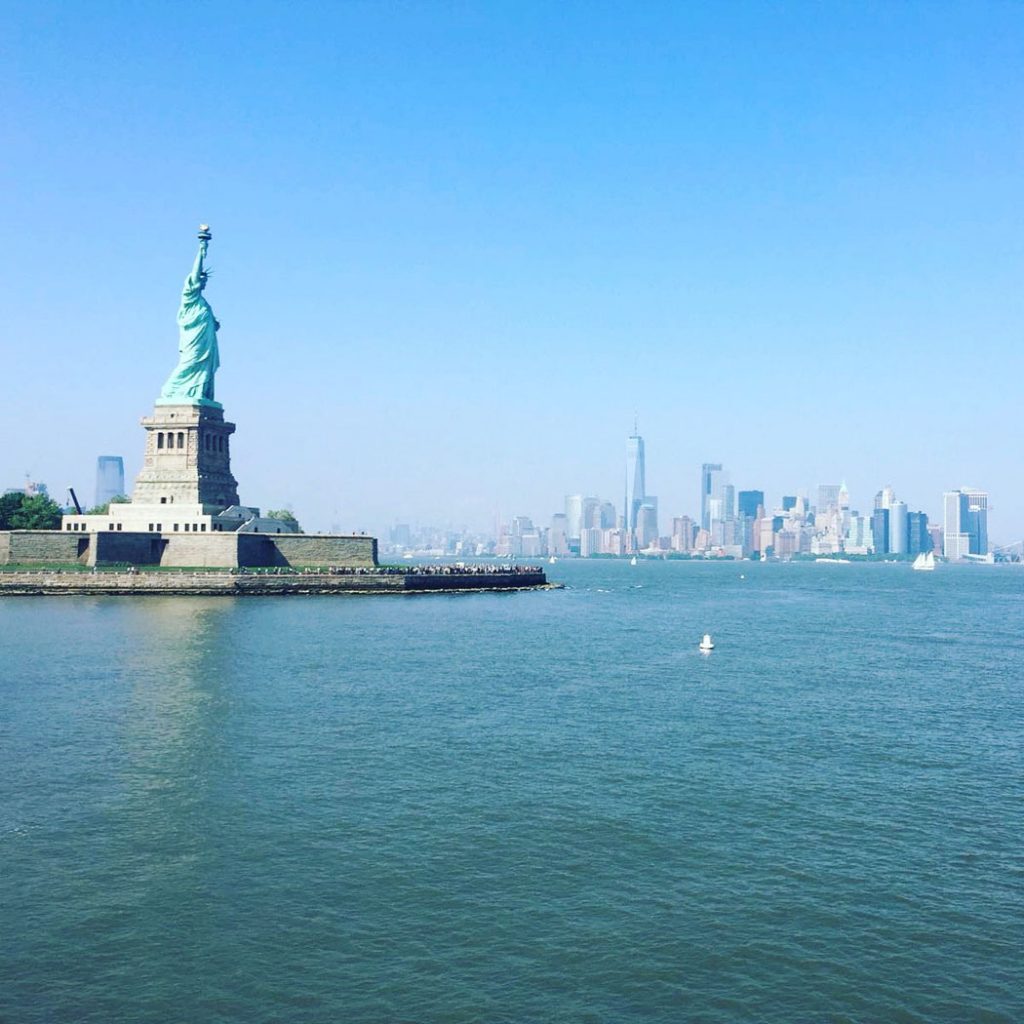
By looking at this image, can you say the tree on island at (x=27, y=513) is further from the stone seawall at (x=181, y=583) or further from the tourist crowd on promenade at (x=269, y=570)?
the stone seawall at (x=181, y=583)

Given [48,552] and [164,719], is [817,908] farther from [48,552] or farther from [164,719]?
[48,552]

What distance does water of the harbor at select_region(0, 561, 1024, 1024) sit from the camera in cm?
1742

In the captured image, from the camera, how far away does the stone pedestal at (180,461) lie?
10444 cm

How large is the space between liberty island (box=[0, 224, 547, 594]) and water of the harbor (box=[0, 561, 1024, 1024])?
154 feet

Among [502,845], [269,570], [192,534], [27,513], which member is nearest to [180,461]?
[192,534]

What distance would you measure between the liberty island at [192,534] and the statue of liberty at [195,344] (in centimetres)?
11

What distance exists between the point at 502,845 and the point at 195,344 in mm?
94501

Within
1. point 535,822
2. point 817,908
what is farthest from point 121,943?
point 817,908

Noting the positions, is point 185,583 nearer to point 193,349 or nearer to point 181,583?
point 181,583

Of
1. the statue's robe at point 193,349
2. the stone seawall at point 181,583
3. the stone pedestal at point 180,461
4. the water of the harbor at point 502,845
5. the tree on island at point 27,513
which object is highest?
the statue's robe at point 193,349

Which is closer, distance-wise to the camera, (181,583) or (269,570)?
(181,583)

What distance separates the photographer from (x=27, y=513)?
114812 mm

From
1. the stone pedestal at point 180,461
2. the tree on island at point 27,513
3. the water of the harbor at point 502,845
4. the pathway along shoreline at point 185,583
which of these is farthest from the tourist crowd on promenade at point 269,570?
the water of the harbor at point 502,845

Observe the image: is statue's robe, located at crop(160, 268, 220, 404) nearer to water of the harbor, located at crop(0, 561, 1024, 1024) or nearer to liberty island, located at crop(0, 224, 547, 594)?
liberty island, located at crop(0, 224, 547, 594)
